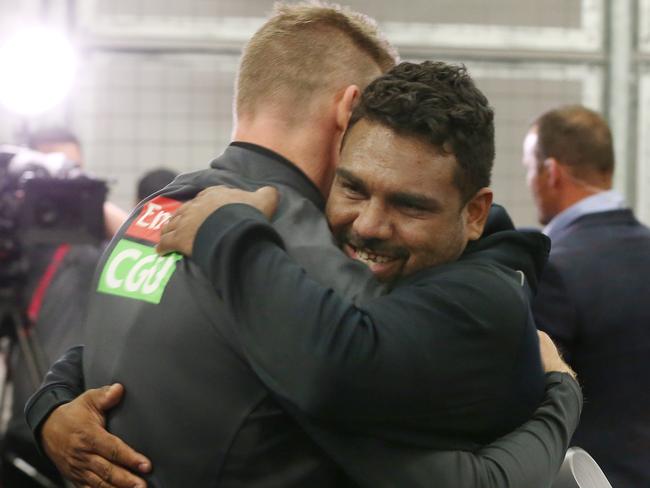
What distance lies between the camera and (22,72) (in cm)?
437

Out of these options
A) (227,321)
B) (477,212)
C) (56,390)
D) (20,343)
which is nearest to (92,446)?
(56,390)

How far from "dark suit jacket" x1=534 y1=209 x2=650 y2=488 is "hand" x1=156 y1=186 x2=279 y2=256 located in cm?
154

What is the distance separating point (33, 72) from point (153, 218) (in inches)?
120

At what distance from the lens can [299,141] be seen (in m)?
1.66

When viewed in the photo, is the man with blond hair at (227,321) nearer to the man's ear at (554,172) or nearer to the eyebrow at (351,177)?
the eyebrow at (351,177)

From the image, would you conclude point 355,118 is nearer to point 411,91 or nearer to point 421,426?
point 411,91

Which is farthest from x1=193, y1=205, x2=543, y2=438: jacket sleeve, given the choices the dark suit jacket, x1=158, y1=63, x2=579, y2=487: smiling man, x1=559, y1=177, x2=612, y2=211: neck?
x1=559, y1=177, x2=612, y2=211: neck

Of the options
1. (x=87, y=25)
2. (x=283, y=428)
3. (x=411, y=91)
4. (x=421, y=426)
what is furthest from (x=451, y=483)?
(x=87, y=25)

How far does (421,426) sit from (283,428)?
0.59ft

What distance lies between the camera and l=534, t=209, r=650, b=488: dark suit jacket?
2.84 m

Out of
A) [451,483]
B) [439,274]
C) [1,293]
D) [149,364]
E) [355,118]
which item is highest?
[355,118]

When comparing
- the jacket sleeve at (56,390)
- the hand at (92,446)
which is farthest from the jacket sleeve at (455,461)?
the jacket sleeve at (56,390)

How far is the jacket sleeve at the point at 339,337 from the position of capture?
4.41 feet

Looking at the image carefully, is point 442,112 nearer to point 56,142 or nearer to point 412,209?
point 412,209
